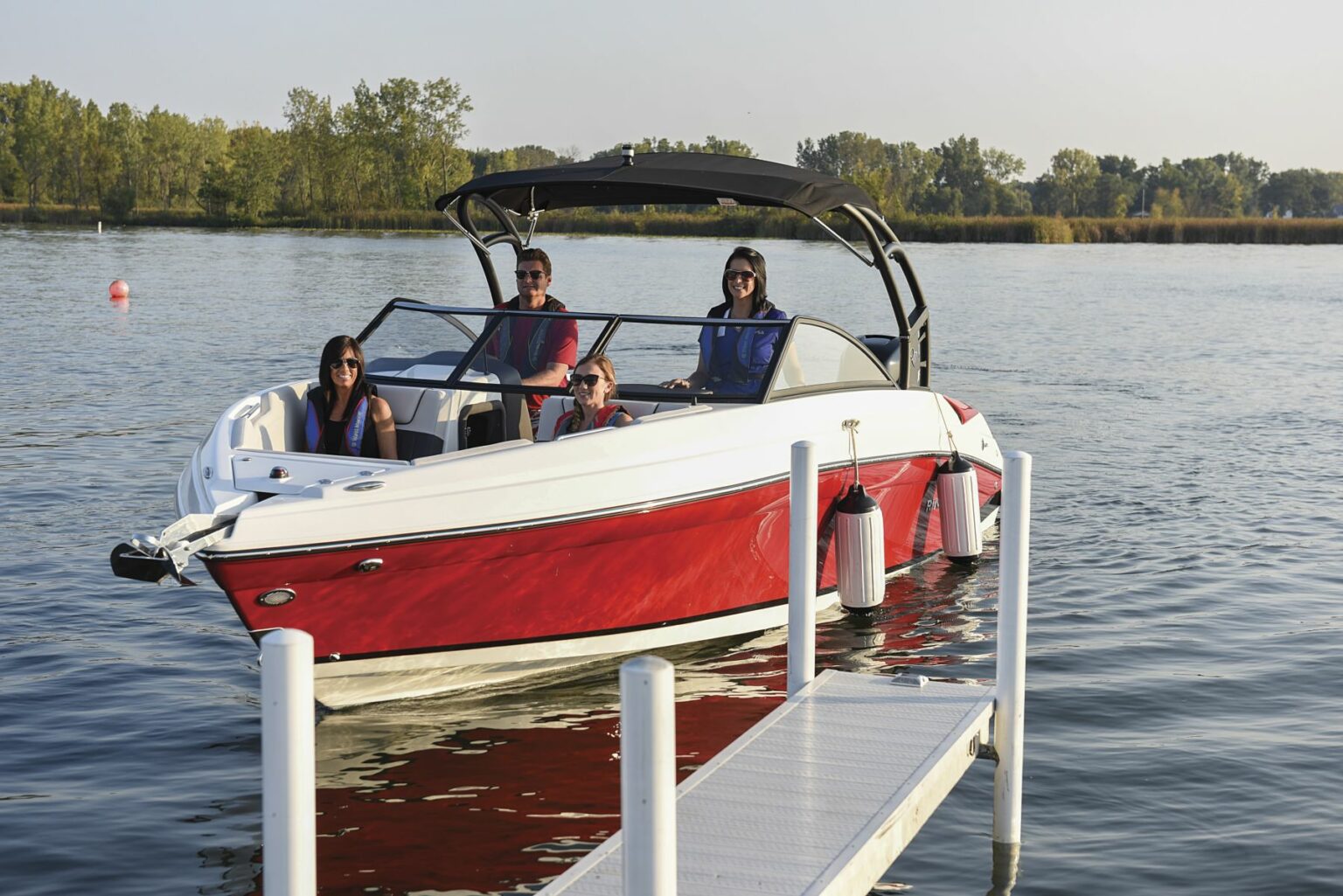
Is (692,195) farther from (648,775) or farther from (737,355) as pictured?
(648,775)

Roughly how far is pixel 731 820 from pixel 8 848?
2.60 meters

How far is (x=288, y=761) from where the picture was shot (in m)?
2.87

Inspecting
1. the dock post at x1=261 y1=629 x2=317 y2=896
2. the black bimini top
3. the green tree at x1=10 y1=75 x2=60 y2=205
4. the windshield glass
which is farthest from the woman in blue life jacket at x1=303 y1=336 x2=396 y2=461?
the green tree at x1=10 y1=75 x2=60 y2=205

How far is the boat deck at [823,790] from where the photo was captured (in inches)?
151

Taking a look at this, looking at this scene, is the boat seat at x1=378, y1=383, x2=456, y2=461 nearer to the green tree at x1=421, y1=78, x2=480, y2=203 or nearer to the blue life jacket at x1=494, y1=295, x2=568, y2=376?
the blue life jacket at x1=494, y1=295, x2=568, y2=376

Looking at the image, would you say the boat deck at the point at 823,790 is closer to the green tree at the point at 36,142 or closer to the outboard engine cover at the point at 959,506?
the outboard engine cover at the point at 959,506

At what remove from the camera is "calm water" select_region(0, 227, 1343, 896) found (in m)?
5.02

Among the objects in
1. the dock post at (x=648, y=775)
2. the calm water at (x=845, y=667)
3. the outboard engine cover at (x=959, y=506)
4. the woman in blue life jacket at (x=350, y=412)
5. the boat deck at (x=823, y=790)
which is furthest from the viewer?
the outboard engine cover at (x=959, y=506)

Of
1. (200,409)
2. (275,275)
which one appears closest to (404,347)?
(200,409)

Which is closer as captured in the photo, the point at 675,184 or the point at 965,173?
the point at 675,184

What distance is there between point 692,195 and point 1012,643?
338 centimetres

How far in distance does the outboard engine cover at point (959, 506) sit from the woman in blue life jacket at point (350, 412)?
3.07m

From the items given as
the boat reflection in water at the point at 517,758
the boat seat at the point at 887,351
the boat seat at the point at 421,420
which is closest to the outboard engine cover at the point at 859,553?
the boat reflection in water at the point at 517,758

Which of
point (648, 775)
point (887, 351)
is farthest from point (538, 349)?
point (648, 775)
